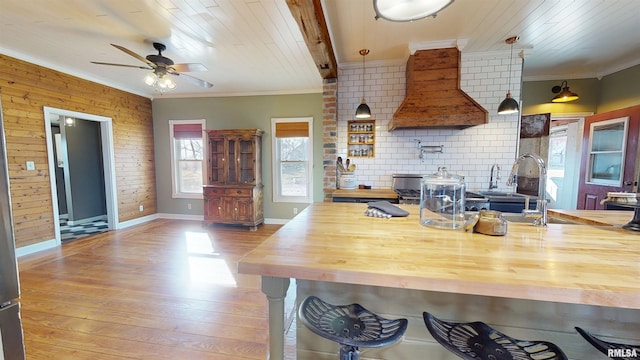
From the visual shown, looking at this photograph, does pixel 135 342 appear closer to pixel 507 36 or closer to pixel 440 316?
pixel 440 316

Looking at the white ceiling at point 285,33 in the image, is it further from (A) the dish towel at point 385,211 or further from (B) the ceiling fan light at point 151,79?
(A) the dish towel at point 385,211

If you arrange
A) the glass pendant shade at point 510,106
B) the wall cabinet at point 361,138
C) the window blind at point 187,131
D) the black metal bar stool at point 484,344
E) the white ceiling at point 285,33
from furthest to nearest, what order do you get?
the window blind at point 187,131 < the wall cabinet at point 361,138 < the glass pendant shade at point 510,106 < the white ceiling at point 285,33 < the black metal bar stool at point 484,344

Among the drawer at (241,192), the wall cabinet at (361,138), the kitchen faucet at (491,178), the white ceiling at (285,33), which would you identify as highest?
the white ceiling at (285,33)

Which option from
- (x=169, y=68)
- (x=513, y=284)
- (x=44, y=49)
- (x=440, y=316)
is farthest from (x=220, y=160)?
(x=513, y=284)

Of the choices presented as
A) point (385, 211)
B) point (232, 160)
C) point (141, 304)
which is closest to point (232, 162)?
point (232, 160)

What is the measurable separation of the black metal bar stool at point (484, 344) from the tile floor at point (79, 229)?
17.8 feet

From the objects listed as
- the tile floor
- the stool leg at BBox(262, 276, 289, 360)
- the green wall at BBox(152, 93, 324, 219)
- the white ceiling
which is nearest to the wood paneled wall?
the white ceiling

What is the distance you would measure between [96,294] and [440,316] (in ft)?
9.85

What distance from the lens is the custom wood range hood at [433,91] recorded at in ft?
9.69

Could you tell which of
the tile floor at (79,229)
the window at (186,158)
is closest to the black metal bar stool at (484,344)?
the window at (186,158)

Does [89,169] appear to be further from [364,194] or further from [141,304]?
[364,194]

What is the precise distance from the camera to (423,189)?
1465mm

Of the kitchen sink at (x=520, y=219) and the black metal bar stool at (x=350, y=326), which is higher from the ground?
the kitchen sink at (x=520, y=219)

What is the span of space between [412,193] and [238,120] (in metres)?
3.65
